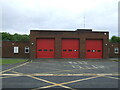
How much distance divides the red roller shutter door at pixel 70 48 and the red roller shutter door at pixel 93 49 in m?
2.18

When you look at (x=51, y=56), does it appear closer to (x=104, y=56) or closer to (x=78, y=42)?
(x=78, y=42)

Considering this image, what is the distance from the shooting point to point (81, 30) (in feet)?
80.8

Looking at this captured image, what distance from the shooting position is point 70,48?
23.6 meters

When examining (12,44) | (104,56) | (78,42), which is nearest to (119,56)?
(104,56)

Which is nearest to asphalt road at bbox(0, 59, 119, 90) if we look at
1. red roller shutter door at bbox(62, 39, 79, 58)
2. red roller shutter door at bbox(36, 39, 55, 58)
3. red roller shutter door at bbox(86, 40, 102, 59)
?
red roller shutter door at bbox(36, 39, 55, 58)

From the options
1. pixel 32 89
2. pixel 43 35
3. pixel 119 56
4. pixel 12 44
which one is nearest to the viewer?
pixel 32 89

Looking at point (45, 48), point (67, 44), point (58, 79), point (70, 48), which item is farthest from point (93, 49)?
point (58, 79)

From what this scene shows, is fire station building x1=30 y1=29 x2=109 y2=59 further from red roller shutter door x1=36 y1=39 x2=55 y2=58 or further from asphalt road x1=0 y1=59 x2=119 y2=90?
asphalt road x1=0 y1=59 x2=119 y2=90

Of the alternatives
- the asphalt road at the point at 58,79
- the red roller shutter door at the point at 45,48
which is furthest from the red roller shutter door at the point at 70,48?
the asphalt road at the point at 58,79

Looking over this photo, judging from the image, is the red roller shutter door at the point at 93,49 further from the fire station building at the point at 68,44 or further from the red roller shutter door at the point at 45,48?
the red roller shutter door at the point at 45,48

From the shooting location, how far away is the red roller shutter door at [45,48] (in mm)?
Answer: 23344

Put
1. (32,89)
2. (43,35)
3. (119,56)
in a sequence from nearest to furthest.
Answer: (32,89), (43,35), (119,56)

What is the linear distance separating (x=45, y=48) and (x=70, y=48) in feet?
15.7

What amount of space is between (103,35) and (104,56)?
A: 4093 mm
